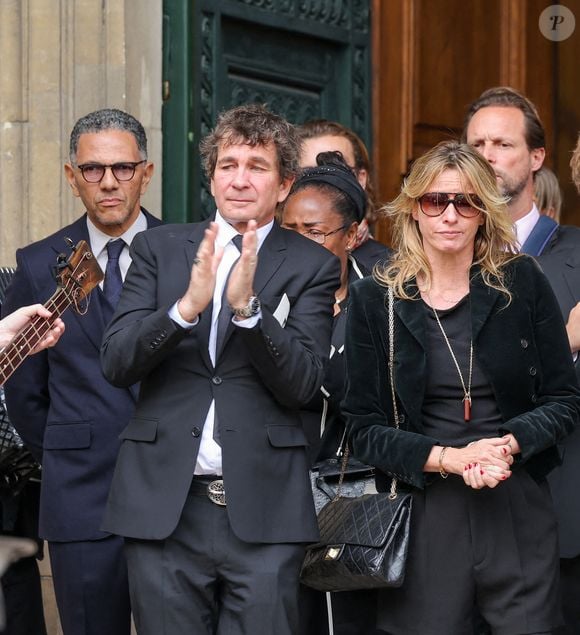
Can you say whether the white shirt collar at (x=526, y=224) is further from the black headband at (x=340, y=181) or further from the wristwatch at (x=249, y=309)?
the wristwatch at (x=249, y=309)

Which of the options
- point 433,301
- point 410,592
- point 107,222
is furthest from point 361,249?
point 410,592

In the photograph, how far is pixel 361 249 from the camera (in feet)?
20.6

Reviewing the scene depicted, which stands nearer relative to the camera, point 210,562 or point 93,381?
point 210,562

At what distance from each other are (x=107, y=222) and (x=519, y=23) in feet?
14.7

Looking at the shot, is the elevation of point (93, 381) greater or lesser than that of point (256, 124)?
lesser

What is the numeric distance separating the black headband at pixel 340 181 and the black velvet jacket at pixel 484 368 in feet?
3.58

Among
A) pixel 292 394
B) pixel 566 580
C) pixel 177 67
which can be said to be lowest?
pixel 566 580

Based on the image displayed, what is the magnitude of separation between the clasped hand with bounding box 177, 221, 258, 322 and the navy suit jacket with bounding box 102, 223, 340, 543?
0.09m

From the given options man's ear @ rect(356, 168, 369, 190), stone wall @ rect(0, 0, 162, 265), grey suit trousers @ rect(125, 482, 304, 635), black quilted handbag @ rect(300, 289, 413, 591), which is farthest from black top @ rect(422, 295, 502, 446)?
stone wall @ rect(0, 0, 162, 265)

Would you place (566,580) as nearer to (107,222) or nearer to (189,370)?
(189,370)

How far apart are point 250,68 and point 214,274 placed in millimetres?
3877

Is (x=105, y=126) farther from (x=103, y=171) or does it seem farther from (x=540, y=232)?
(x=540, y=232)

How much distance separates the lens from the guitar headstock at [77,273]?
4926mm

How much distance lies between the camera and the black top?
4645 mm
